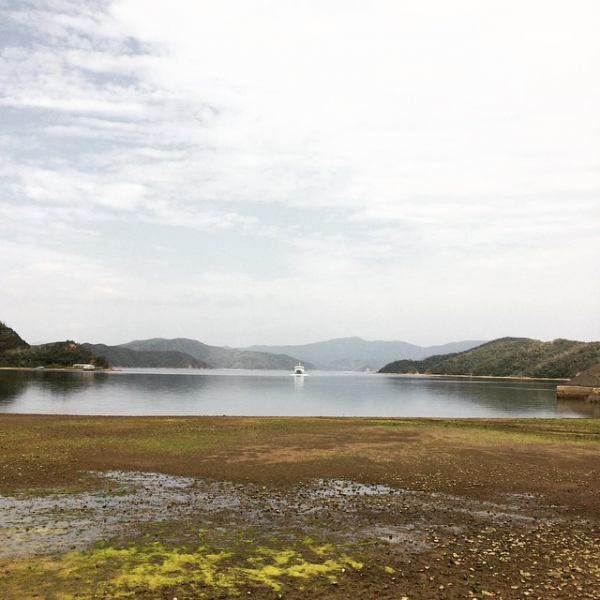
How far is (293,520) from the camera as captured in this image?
19.1 meters

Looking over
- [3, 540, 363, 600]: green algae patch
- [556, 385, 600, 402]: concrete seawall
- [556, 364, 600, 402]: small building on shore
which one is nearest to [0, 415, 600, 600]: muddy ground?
[3, 540, 363, 600]: green algae patch

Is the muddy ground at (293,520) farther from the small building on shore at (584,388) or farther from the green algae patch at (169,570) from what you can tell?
the small building on shore at (584,388)

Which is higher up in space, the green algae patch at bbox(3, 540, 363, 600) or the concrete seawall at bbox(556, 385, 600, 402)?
the green algae patch at bbox(3, 540, 363, 600)

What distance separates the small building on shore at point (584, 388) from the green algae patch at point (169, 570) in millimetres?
136400

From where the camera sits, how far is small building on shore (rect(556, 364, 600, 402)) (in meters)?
132

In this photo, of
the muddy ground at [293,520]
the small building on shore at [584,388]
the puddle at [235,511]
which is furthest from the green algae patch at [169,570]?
the small building on shore at [584,388]

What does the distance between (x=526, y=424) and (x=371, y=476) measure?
40.9 metres

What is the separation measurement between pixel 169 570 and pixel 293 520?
6.46 metres

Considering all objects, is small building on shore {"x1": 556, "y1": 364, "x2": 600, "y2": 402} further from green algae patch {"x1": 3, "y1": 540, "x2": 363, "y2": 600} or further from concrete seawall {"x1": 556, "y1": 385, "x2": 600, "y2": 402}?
green algae patch {"x1": 3, "y1": 540, "x2": 363, "y2": 600}

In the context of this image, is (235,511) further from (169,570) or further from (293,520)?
(169,570)

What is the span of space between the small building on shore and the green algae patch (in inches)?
5370

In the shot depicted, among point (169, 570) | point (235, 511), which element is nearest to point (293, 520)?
point (235, 511)

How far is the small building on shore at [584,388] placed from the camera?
431ft

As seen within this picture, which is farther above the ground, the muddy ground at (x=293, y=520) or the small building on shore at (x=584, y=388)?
the muddy ground at (x=293, y=520)
